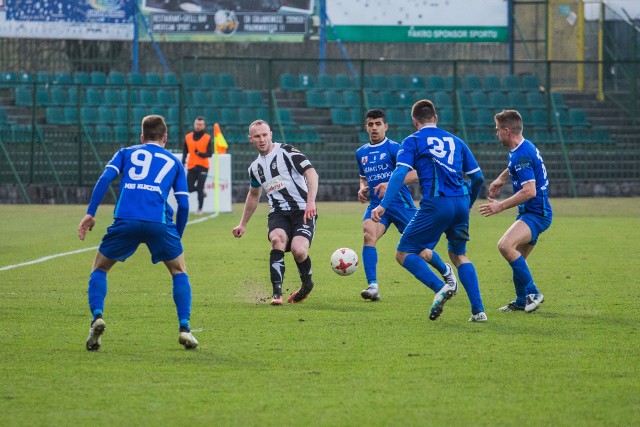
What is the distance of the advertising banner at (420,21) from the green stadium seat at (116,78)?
256 inches

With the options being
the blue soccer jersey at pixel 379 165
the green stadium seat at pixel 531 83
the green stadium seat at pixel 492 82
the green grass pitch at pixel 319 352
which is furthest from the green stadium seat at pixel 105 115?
the blue soccer jersey at pixel 379 165

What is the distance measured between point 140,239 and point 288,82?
26.2 m

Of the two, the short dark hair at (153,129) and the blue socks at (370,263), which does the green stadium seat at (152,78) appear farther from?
the short dark hair at (153,129)

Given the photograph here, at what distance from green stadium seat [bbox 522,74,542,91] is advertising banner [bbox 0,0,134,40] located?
39.6 ft

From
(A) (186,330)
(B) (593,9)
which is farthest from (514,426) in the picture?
(B) (593,9)

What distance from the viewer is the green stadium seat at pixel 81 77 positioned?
32750 millimetres

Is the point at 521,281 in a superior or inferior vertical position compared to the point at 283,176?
inferior

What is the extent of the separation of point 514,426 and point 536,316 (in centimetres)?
420

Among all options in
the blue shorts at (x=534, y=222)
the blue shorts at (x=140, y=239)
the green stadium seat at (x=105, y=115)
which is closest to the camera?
the blue shorts at (x=140, y=239)

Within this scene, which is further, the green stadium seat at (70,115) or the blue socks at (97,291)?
the green stadium seat at (70,115)

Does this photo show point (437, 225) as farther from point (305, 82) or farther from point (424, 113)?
point (305, 82)

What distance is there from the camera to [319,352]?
778 cm

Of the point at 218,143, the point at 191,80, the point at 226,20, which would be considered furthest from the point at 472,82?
the point at 218,143

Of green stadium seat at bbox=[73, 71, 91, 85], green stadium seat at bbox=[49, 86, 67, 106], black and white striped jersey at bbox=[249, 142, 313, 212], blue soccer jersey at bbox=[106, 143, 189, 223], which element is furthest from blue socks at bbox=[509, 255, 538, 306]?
green stadium seat at bbox=[73, 71, 91, 85]
